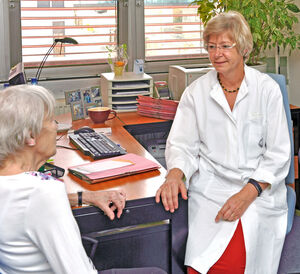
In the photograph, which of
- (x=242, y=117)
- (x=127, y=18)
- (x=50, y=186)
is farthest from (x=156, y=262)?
(x=127, y=18)

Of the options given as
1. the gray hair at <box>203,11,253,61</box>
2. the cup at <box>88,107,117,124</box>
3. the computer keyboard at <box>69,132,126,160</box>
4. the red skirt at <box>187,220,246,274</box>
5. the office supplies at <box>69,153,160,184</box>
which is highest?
the gray hair at <box>203,11,253,61</box>

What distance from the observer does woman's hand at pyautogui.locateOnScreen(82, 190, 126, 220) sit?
5.41 ft

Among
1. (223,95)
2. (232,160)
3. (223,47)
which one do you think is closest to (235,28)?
(223,47)

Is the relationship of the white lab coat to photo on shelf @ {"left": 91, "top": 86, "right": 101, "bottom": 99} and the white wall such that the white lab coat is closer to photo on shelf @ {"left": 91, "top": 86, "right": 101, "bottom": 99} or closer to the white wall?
photo on shelf @ {"left": 91, "top": 86, "right": 101, "bottom": 99}

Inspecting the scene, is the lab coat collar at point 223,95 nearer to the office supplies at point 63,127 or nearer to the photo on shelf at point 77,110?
the office supplies at point 63,127

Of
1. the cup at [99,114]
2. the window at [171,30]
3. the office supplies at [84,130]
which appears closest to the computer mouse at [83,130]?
the office supplies at [84,130]

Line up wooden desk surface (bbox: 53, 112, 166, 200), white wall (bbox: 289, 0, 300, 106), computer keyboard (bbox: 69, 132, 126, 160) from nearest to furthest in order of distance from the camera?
wooden desk surface (bbox: 53, 112, 166, 200) → computer keyboard (bbox: 69, 132, 126, 160) → white wall (bbox: 289, 0, 300, 106)

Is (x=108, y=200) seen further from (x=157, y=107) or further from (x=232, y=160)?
(x=157, y=107)

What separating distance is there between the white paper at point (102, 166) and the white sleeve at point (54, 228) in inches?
28.0

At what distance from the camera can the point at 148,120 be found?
3.00 meters

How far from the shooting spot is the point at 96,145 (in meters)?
2.32

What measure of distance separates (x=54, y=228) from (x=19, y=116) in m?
0.30

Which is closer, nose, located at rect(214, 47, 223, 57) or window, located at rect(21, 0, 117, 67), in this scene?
nose, located at rect(214, 47, 223, 57)

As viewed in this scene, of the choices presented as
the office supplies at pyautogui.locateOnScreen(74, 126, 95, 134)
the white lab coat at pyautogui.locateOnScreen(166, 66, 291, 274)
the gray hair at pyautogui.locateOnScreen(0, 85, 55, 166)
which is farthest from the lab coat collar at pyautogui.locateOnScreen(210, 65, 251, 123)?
the gray hair at pyautogui.locateOnScreen(0, 85, 55, 166)
